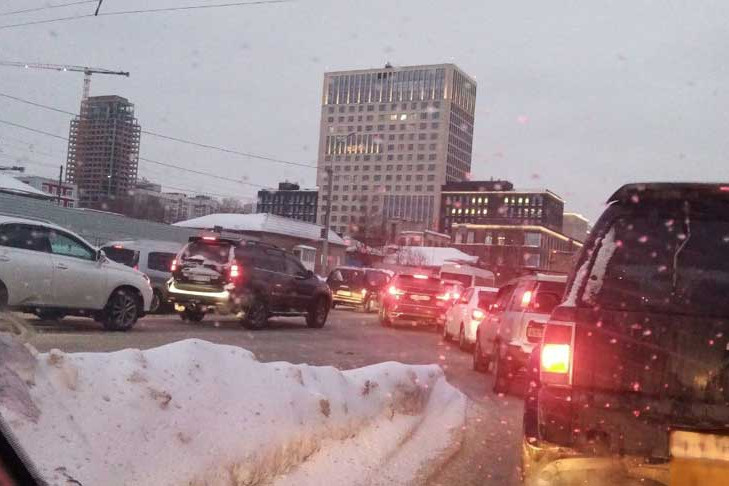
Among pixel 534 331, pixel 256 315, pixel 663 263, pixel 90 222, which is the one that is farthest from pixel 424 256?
pixel 663 263

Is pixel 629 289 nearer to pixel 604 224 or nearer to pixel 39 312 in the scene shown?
pixel 604 224

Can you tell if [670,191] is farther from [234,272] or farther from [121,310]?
[234,272]

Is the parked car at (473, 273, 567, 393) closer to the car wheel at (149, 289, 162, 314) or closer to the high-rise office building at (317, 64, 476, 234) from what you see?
the car wheel at (149, 289, 162, 314)

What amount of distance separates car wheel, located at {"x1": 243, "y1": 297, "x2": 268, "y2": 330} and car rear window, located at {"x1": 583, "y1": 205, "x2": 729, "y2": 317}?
12.5 metres

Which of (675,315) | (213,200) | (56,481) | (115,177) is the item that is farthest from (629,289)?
(213,200)

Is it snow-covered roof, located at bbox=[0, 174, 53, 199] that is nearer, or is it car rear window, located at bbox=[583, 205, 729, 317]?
car rear window, located at bbox=[583, 205, 729, 317]

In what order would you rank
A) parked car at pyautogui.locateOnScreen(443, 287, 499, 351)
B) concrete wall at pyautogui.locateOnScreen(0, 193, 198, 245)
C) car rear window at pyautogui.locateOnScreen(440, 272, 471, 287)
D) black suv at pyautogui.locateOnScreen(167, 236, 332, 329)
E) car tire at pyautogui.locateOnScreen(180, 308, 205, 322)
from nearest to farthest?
parked car at pyautogui.locateOnScreen(443, 287, 499, 351) < black suv at pyautogui.locateOnScreen(167, 236, 332, 329) < car tire at pyautogui.locateOnScreen(180, 308, 205, 322) < car rear window at pyautogui.locateOnScreen(440, 272, 471, 287) < concrete wall at pyautogui.locateOnScreen(0, 193, 198, 245)

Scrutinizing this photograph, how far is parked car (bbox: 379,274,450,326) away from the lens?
20938mm

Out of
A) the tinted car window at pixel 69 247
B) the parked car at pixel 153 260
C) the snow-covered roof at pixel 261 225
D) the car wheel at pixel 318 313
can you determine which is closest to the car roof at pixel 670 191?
the tinted car window at pixel 69 247

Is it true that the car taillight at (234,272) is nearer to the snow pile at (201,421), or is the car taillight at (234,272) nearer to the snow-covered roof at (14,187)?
the snow pile at (201,421)

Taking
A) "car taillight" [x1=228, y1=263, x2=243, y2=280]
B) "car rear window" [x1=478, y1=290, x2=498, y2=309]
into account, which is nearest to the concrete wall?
"car taillight" [x1=228, y1=263, x2=243, y2=280]

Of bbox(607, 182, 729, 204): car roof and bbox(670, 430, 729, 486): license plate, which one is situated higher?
bbox(607, 182, 729, 204): car roof

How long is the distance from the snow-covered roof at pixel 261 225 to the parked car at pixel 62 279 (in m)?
43.6

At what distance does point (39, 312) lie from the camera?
1180 centimetres
